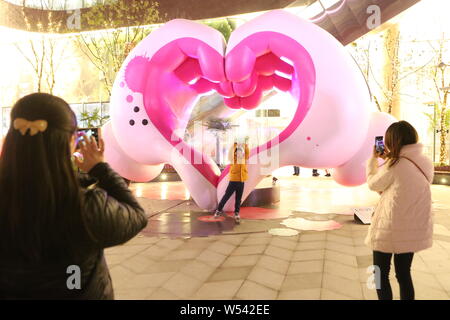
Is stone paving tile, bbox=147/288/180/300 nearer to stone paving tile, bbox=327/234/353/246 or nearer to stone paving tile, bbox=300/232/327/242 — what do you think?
stone paving tile, bbox=300/232/327/242

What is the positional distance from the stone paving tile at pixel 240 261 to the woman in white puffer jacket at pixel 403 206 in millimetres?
1528

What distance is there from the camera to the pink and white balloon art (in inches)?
199

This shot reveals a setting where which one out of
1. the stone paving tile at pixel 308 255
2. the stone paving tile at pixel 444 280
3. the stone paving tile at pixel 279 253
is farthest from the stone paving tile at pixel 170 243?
the stone paving tile at pixel 444 280

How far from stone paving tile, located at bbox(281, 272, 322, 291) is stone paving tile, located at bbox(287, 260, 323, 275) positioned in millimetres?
81

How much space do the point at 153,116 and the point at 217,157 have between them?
25.9 feet

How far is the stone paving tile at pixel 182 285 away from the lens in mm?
2861

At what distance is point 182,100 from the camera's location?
21.2 feet

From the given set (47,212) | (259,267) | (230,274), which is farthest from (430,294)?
(47,212)

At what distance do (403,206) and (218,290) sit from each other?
156cm

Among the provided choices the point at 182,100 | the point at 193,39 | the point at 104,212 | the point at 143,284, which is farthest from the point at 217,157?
the point at 104,212

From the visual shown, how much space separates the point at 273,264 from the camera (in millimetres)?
3547

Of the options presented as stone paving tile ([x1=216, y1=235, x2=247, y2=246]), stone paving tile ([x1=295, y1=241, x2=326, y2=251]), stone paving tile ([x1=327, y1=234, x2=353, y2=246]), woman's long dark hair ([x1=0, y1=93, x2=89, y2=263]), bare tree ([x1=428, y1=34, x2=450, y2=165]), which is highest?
bare tree ([x1=428, y1=34, x2=450, y2=165])

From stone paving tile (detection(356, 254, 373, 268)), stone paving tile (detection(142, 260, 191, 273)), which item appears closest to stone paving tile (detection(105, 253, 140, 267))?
stone paving tile (detection(142, 260, 191, 273))

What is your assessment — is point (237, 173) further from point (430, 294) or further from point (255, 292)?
point (430, 294)
